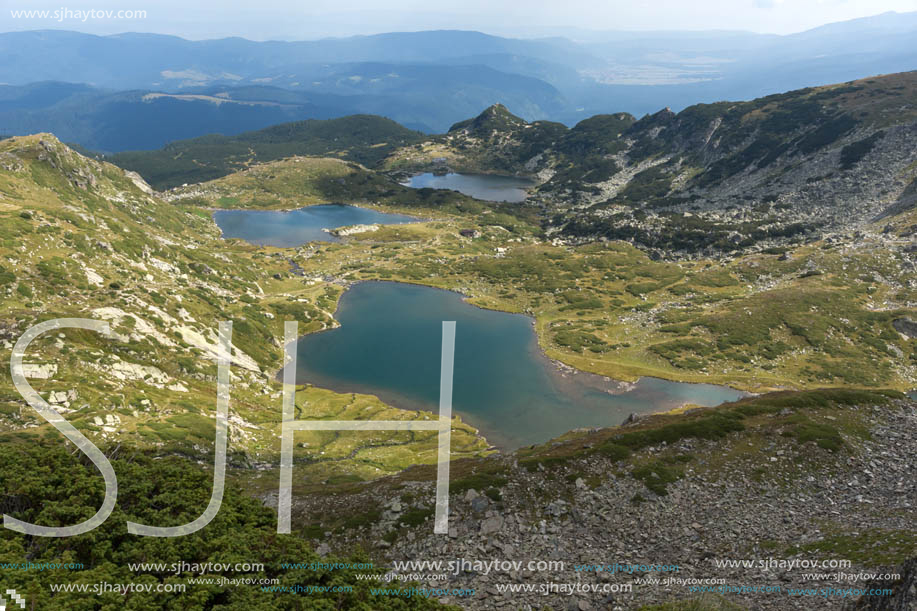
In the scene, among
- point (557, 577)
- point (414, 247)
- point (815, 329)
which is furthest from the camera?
point (414, 247)

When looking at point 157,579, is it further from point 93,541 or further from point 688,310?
point 688,310

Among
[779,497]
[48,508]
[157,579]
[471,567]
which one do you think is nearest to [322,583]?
[157,579]
